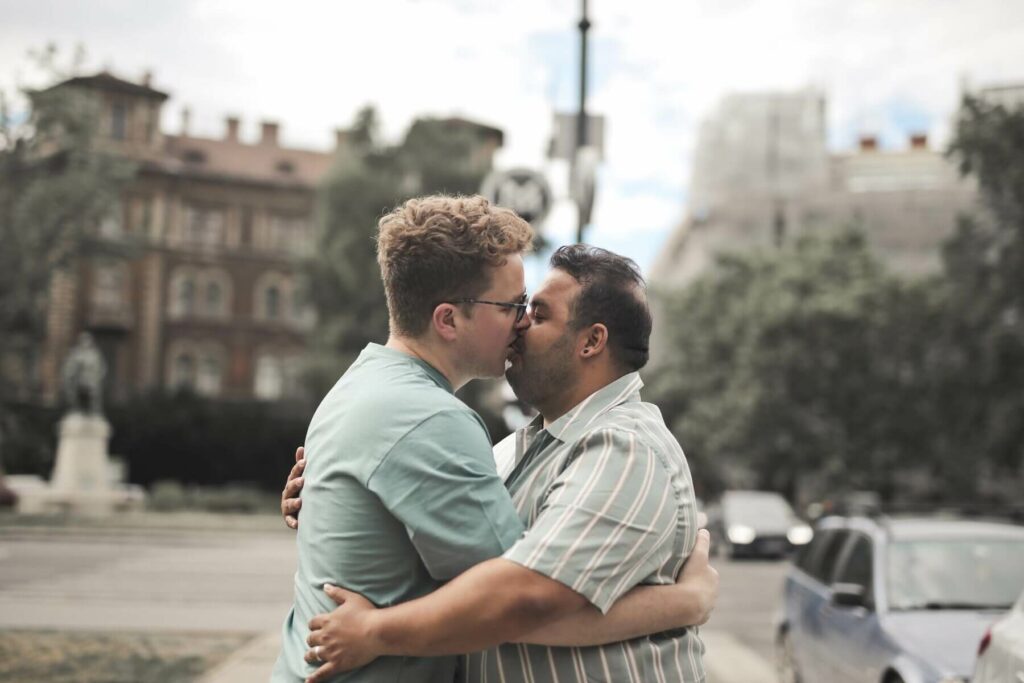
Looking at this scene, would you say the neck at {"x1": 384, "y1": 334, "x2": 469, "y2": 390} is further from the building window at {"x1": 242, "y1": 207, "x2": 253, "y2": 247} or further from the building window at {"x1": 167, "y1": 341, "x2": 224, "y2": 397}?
the building window at {"x1": 242, "y1": 207, "x2": 253, "y2": 247}

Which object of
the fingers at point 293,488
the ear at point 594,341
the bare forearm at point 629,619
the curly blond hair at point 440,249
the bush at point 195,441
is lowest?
the bush at point 195,441

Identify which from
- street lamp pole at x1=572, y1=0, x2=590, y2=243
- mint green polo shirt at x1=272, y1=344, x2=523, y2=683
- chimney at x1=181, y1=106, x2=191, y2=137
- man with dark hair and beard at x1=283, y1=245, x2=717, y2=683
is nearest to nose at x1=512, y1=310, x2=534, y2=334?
man with dark hair and beard at x1=283, y1=245, x2=717, y2=683

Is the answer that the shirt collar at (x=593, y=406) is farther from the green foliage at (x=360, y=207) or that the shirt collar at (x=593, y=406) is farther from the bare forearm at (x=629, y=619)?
the green foliage at (x=360, y=207)

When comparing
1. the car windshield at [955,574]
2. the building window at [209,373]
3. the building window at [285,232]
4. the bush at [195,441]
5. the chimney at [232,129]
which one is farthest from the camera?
the chimney at [232,129]

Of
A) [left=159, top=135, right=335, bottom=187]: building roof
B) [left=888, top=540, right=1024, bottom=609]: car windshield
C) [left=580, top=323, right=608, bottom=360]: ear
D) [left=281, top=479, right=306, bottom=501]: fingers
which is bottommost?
[left=888, top=540, right=1024, bottom=609]: car windshield

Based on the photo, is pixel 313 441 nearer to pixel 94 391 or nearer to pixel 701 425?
pixel 94 391

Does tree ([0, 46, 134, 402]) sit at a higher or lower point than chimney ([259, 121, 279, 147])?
lower

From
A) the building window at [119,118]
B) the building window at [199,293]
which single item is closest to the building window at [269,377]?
the building window at [199,293]

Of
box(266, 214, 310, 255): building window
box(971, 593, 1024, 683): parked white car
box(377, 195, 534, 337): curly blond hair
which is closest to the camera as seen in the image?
box(377, 195, 534, 337): curly blond hair

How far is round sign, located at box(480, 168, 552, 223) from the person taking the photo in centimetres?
1146

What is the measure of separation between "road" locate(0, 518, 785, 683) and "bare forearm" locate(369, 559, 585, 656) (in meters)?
7.48

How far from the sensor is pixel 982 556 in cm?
791

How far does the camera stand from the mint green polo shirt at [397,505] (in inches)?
95.0

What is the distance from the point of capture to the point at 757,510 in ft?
98.8
